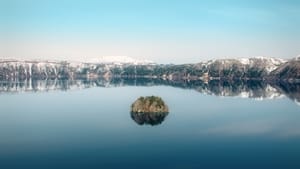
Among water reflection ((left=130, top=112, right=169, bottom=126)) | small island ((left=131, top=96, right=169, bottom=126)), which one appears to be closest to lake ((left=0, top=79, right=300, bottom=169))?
water reflection ((left=130, top=112, right=169, bottom=126))

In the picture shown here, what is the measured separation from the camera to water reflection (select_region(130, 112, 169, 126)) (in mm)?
92062

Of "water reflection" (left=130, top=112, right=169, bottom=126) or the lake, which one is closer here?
the lake

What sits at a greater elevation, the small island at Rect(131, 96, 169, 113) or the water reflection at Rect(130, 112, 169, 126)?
the small island at Rect(131, 96, 169, 113)

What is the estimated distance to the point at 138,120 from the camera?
310 ft

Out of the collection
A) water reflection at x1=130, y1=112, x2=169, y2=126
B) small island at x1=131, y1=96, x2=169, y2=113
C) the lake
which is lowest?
the lake

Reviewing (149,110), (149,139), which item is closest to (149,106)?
(149,110)

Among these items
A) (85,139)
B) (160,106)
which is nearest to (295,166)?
(85,139)

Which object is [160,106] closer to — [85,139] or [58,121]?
[58,121]

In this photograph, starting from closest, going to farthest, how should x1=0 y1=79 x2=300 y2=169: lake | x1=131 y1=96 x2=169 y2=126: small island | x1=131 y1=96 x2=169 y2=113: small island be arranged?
1. x1=0 y1=79 x2=300 y2=169: lake
2. x1=131 y1=96 x2=169 y2=126: small island
3. x1=131 y1=96 x2=169 y2=113: small island

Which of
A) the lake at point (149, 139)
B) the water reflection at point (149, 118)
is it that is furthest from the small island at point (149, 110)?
the lake at point (149, 139)

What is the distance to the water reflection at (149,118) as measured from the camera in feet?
302

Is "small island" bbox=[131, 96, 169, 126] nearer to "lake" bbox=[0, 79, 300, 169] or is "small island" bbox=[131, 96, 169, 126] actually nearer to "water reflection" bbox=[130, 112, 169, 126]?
"water reflection" bbox=[130, 112, 169, 126]

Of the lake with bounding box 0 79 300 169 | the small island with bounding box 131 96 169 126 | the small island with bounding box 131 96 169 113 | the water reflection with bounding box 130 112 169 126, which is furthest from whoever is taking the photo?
the small island with bounding box 131 96 169 113

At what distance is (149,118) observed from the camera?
96688 millimetres
